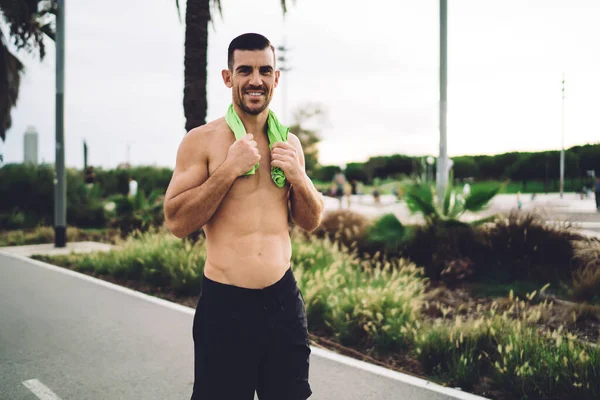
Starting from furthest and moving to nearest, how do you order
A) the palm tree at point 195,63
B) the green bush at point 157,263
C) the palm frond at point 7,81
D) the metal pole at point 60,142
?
the palm frond at point 7,81 < the metal pole at point 60,142 < the palm tree at point 195,63 < the green bush at point 157,263

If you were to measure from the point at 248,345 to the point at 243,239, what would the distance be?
0.44 m

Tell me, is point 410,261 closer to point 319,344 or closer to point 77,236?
point 319,344

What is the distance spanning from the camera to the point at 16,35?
65.3ft

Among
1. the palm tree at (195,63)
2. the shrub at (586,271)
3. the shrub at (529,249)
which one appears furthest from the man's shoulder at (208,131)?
the palm tree at (195,63)

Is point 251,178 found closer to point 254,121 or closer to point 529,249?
point 254,121

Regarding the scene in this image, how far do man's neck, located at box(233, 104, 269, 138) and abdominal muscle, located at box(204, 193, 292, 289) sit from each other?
0.29 meters

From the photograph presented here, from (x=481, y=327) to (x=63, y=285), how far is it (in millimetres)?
6624

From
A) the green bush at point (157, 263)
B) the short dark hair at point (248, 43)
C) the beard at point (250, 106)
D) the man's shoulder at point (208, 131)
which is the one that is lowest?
the green bush at point (157, 263)

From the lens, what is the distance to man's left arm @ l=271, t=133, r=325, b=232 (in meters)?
2.32

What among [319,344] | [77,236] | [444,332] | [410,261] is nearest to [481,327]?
[444,332]

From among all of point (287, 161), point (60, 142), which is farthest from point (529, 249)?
point (60, 142)

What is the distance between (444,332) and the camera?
512 centimetres

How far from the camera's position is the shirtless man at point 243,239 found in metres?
2.28

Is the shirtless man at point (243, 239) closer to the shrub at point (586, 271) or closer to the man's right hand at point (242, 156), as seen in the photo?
the man's right hand at point (242, 156)
